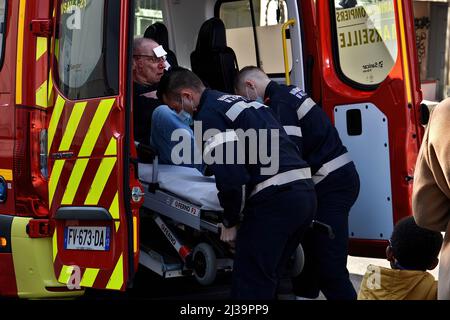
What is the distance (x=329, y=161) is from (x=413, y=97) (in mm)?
570

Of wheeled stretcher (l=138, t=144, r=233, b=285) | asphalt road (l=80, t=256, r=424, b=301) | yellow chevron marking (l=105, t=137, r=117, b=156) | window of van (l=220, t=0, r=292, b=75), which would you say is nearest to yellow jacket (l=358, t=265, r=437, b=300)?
yellow chevron marking (l=105, t=137, r=117, b=156)

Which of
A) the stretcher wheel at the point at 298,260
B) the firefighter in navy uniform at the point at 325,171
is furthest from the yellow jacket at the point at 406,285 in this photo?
the firefighter in navy uniform at the point at 325,171

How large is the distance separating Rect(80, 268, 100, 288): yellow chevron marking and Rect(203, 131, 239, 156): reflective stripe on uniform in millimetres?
774

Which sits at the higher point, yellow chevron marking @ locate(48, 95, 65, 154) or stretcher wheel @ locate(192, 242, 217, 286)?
yellow chevron marking @ locate(48, 95, 65, 154)

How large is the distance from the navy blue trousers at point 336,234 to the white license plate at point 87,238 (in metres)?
1.28

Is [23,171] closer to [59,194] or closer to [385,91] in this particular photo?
[59,194]

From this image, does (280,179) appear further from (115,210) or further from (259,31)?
(259,31)

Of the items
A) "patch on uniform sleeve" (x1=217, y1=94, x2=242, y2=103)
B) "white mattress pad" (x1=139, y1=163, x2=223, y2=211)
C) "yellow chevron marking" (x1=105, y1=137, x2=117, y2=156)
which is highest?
"patch on uniform sleeve" (x1=217, y1=94, x2=242, y2=103)

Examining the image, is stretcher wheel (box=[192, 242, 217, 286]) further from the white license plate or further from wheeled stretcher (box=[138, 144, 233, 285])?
the white license plate

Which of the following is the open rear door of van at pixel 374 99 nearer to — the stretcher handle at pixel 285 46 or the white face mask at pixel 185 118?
the stretcher handle at pixel 285 46

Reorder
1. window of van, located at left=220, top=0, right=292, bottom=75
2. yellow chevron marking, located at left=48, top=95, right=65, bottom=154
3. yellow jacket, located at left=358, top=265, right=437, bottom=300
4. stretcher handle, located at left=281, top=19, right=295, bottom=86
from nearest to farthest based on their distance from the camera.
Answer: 1. yellow jacket, located at left=358, top=265, right=437, bottom=300
2. yellow chevron marking, located at left=48, top=95, right=65, bottom=154
3. stretcher handle, located at left=281, top=19, right=295, bottom=86
4. window of van, located at left=220, top=0, right=292, bottom=75

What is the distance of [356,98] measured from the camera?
5.08 m

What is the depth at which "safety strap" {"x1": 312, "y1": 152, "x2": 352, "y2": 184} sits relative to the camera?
4840 millimetres
